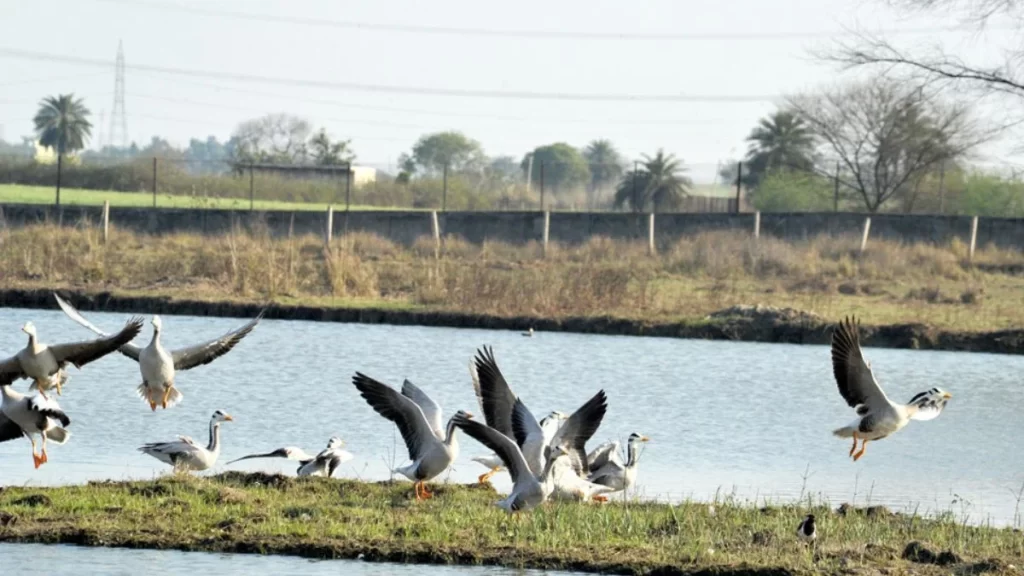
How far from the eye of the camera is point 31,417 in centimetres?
1255

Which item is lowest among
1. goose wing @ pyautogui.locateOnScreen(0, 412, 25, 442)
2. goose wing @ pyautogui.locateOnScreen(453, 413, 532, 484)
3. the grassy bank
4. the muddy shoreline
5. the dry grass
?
the grassy bank

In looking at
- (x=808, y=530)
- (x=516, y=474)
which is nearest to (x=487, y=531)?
(x=516, y=474)

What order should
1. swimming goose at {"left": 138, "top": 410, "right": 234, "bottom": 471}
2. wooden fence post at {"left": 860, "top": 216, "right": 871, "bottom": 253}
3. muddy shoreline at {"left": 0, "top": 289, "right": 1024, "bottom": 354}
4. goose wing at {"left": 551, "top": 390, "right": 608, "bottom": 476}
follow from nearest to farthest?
goose wing at {"left": 551, "top": 390, "right": 608, "bottom": 476}, swimming goose at {"left": 138, "top": 410, "right": 234, "bottom": 471}, muddy shoreline at {"left": 0, "top": 289, "right": 1024, "bottom": 354}, wooden fence post at {"left": 860, "top": 216, "right": 871, "bottom": 253}

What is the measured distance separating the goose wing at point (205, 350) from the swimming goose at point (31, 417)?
63.3 inches

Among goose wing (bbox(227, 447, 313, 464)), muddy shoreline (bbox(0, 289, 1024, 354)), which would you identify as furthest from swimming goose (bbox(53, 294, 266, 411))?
muddy shoreline (bbox(0, 289, 1024, 354))

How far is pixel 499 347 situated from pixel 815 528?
13.5m

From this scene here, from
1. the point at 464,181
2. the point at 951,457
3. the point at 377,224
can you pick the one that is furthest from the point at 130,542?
the point at 464,181

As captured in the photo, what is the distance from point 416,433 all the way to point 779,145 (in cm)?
5663

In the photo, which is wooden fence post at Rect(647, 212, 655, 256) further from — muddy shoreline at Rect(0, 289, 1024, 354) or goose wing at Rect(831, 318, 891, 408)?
goose wing at Rect(831, 318, 891, 408)

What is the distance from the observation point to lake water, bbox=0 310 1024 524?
48.1 ft

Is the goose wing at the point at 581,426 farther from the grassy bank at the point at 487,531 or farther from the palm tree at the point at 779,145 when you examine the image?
the palm tree at the point at 779,145

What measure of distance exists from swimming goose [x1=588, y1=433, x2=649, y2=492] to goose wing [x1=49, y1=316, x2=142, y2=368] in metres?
3.84

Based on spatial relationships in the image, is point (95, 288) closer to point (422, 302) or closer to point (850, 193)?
point (422, 302)

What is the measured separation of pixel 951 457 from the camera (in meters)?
16.9
